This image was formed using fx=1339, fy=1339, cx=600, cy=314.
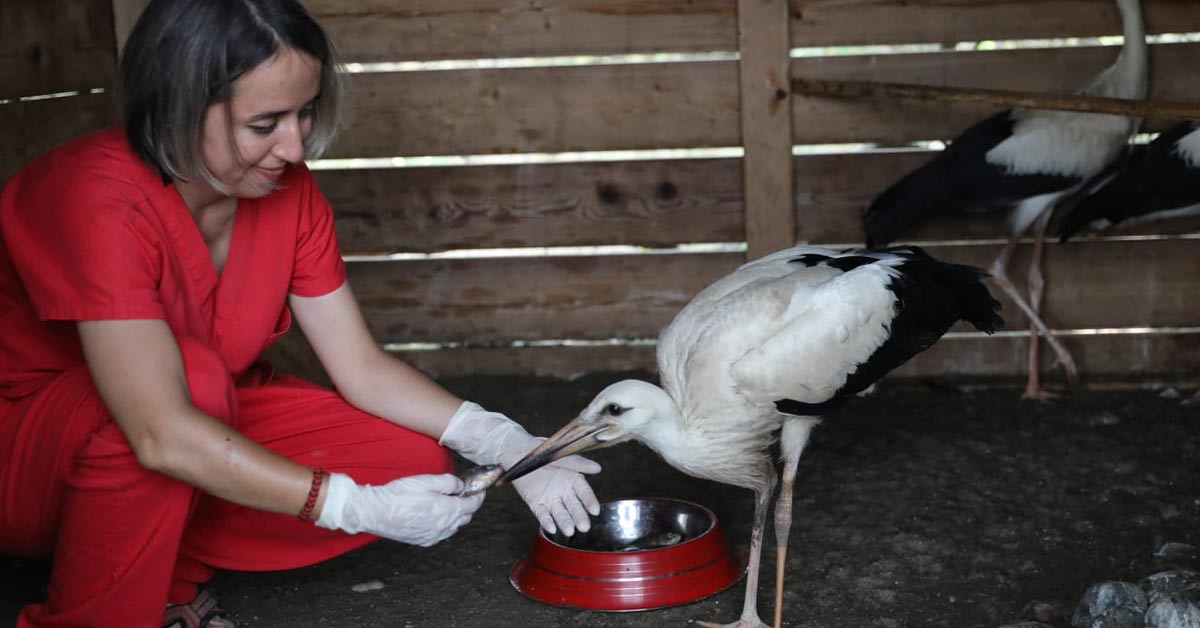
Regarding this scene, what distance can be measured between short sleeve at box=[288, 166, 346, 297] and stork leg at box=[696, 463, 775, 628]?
3.44ft

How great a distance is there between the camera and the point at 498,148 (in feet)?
14.7

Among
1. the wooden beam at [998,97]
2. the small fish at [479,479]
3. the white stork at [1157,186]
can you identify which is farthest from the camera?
the white stork at [1157,186]

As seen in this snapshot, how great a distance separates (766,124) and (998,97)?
34.4 inches

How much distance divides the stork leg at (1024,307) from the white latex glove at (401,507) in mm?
2394

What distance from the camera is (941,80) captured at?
4246 mm

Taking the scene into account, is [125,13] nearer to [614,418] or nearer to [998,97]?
[614,418]

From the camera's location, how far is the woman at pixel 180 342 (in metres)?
2.27

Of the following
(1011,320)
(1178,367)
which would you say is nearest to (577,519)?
(1011,320)

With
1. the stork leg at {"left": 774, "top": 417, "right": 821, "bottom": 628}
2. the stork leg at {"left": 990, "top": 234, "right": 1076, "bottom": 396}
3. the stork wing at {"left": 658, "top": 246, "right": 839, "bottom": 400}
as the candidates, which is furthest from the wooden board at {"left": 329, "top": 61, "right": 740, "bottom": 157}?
the stork leg at {"left": 774, "top": 417, "right": 821, "bottom": 628}

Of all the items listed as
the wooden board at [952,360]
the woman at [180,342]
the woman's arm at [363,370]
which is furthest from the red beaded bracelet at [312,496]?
the wooden board at [952,360]

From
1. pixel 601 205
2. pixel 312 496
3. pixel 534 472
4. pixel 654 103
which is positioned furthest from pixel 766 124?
pixel 312 496

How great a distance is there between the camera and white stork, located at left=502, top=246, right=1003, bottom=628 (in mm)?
2777

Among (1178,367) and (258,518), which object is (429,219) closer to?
(258,518)

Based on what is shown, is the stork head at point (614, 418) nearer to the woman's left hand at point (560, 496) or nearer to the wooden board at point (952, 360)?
the woman's left hand at point (560, 496)
